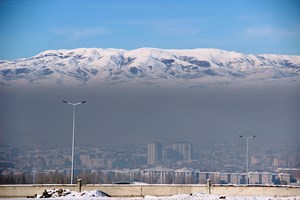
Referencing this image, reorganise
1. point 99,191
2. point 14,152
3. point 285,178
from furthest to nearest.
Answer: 1. point 14,152
2. point 285,178
3. point 99,191

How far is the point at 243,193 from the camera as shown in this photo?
7156 centimetres

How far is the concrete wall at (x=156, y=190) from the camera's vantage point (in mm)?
70875

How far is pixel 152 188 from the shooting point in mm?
73812

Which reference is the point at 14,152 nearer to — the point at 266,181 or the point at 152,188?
the point at 266,181

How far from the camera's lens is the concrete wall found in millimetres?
70875

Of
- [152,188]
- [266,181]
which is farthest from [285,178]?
[152,188]

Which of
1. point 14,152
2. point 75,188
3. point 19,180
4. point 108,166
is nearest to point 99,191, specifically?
point 75,188

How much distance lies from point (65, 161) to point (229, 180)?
135 feet

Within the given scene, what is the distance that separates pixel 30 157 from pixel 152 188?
11406 centimetres

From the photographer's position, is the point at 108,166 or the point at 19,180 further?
the point at 108,166

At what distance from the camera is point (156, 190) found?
242 feet

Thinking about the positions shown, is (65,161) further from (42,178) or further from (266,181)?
(42,178)

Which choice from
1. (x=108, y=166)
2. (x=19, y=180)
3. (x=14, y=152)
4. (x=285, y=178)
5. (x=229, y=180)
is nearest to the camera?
(x=19, y=180)

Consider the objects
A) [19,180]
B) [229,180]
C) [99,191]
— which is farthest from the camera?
[229,180]
